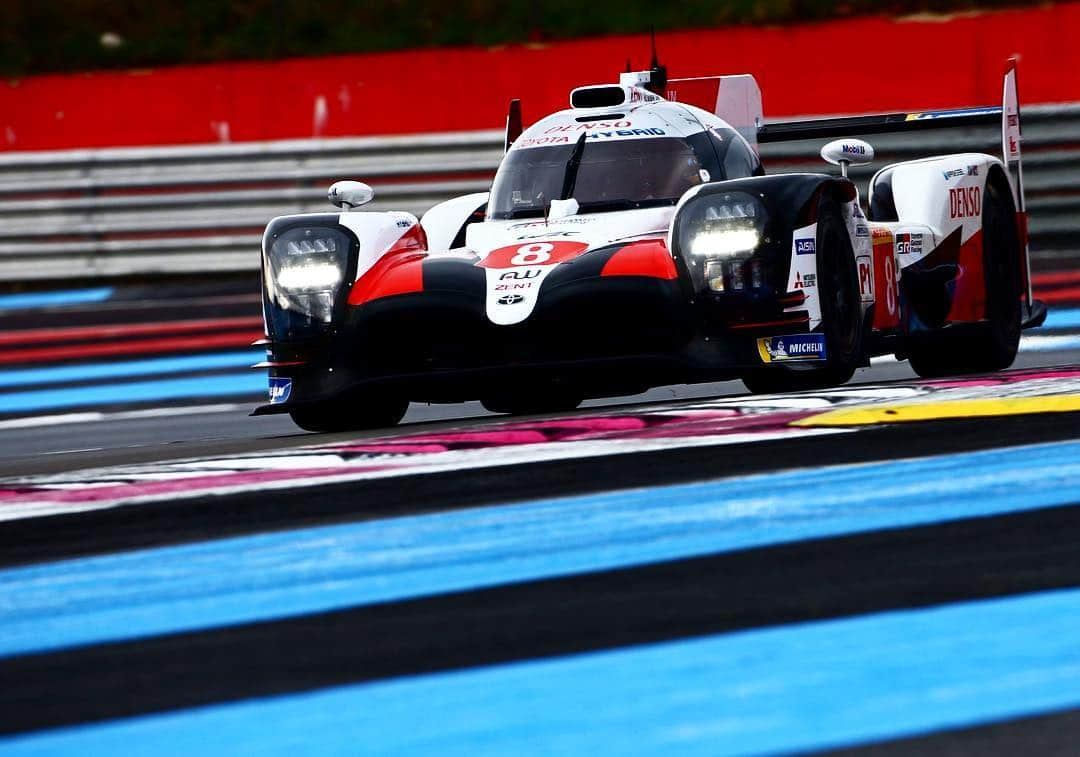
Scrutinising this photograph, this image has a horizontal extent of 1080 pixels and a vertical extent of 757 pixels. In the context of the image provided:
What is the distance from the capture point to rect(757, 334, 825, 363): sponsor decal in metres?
6.59

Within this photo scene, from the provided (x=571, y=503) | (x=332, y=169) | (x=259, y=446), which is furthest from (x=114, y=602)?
(x=332, y=169)

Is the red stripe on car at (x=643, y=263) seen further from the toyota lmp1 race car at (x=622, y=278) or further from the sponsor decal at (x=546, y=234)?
the sponsor decal at (x=546, y=234)

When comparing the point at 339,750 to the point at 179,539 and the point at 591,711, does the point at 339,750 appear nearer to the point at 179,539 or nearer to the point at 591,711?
the point at 591,711

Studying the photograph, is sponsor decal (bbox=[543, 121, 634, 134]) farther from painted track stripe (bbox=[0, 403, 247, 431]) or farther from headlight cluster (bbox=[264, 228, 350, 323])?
painted track stripe (bbox=[0, 403, 247, 431])

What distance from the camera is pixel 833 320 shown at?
6.75 metres

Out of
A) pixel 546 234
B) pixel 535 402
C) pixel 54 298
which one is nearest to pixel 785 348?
pixel 546 234

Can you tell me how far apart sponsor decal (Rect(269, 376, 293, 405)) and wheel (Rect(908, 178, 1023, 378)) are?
2591 millimetres

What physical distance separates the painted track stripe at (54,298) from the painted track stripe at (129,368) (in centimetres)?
269

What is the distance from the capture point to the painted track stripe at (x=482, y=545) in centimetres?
380

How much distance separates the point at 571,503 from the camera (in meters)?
4.65

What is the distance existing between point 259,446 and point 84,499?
1.18 m

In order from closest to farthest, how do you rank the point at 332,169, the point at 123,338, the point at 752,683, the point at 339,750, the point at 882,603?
1. the point at 339,750
2. the point at 752,683
3. the point at 882,603
4. the point at 123,338
5. the point at 332,169

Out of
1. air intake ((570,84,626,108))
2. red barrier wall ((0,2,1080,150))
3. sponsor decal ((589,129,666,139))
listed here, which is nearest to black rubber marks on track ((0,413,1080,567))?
sponsor decal ((589,129,666,139))

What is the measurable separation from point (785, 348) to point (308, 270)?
5.59ft
